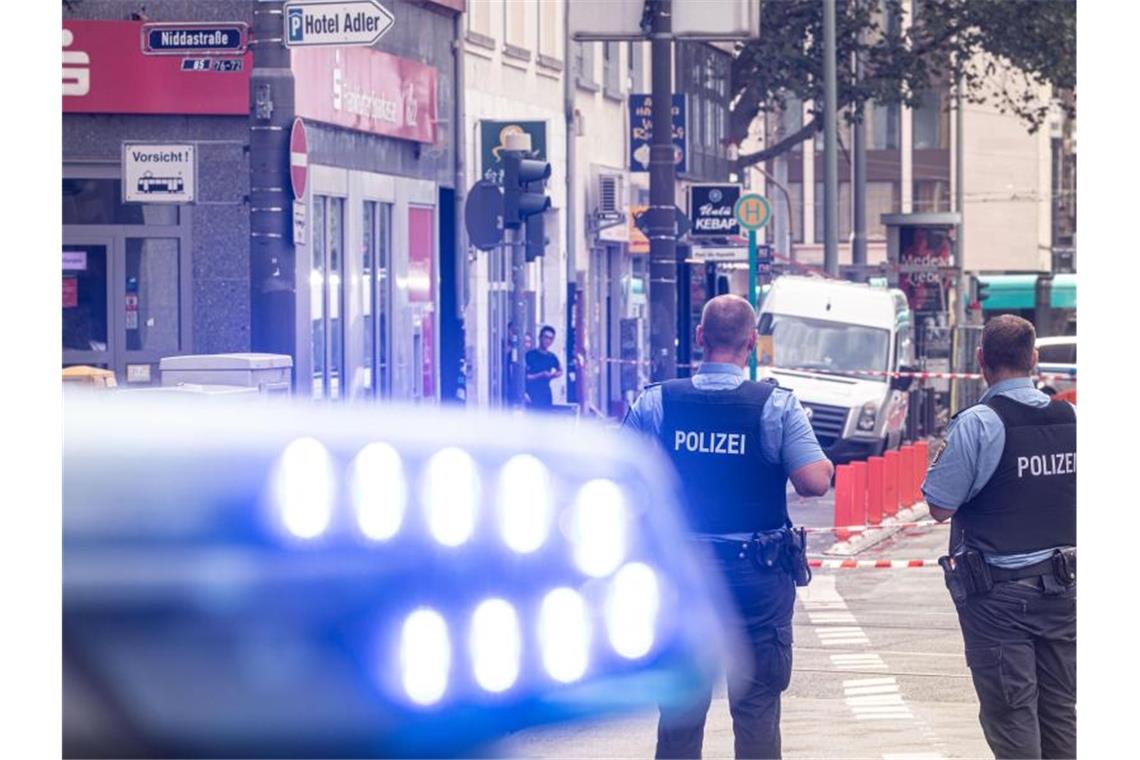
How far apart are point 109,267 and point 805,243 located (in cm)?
6390

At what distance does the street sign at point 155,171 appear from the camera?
14.8m

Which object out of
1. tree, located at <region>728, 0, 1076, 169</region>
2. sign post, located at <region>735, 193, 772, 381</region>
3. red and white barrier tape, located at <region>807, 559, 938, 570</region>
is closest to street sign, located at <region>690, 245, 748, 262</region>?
sign post, located at <region>735, 193, 772, 381</region>

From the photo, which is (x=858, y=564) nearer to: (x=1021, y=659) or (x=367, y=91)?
(x=1021, y=659)

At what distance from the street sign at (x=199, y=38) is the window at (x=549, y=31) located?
68.5ft

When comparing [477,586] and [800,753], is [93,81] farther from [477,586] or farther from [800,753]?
[477,586]

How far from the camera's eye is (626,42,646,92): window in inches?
1639

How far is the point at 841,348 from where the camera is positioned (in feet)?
91.2

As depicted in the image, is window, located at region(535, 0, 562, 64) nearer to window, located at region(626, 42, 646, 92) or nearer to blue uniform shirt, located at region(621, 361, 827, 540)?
window, located at region(626, 42, 646, 92)

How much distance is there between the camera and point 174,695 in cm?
255

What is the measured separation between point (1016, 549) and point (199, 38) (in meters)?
8.02

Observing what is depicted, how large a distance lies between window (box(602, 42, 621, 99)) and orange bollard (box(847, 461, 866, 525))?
2042 centimetres

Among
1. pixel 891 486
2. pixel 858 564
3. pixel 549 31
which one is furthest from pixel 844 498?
pixel 549 31
